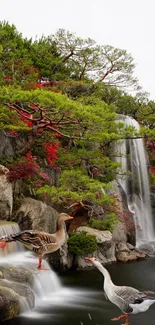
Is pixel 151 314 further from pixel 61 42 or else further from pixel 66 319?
pixel 61 42

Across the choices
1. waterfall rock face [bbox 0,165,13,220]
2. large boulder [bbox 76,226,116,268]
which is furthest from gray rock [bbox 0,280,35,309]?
large boulder [bbox 76,226,116,268]

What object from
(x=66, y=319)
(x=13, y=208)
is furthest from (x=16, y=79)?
(x=66, y=319)

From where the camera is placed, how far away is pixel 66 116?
13070 mm

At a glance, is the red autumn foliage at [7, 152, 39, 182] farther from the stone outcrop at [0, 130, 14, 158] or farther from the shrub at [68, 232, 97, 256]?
the shrub at [68, 232, 97, 256]

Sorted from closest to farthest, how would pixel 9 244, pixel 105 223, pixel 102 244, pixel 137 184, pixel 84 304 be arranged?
pixel 84 304
pixel 9 244
pixel 102 244
pixel 105 223
pixel 137 184

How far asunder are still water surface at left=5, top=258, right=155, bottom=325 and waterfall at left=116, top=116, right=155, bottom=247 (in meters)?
9.80

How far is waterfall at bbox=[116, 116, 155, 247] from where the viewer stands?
23656 millimetres

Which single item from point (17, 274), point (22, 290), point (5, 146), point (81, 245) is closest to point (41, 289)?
point (17, 274)

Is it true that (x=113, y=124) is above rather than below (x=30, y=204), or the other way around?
above

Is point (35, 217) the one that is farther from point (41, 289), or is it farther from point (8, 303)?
point (8, 303)

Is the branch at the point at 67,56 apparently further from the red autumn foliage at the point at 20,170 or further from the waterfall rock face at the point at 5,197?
the waterfall rock face at the point at 5,197

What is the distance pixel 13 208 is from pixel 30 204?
3.11 feet

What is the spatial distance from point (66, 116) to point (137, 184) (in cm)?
1317

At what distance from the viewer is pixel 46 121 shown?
1409 cm
